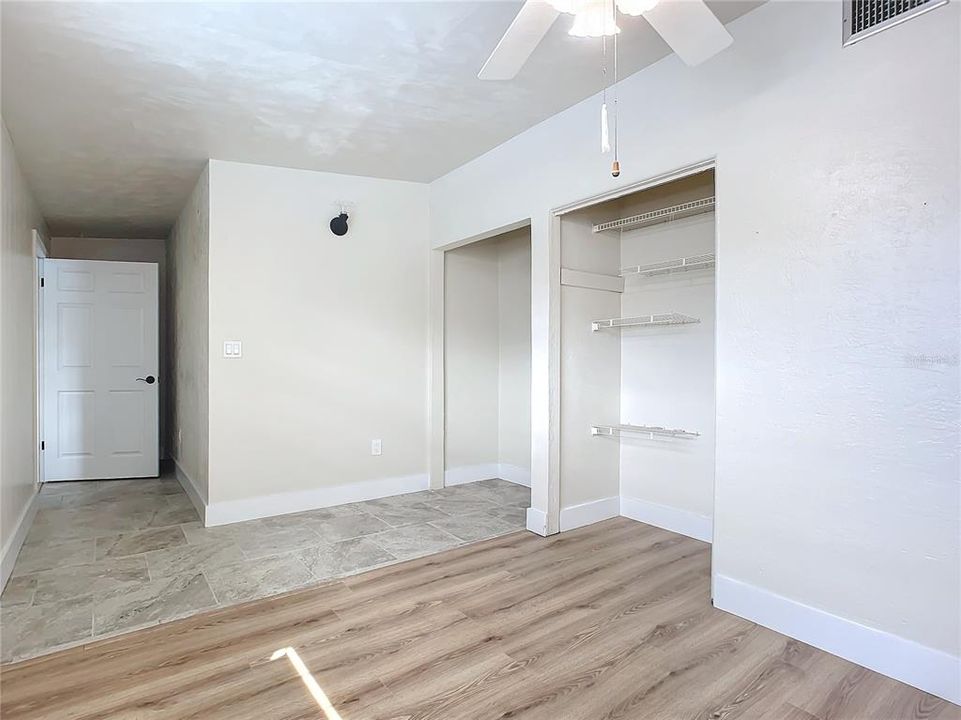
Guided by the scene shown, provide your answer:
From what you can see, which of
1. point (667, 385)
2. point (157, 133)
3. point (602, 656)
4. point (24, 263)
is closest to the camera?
point (602, 656)

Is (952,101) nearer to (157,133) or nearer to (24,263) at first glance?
(157,133)

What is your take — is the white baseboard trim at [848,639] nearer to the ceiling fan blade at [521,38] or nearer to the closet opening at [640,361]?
the closet opening at [640,361]

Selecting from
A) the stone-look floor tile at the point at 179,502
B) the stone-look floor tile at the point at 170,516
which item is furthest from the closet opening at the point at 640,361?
the stone-look floor tile at the point at 179,502

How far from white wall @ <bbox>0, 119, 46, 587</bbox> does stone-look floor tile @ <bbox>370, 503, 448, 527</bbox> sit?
6.67 ft

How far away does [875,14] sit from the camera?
1.90 metres

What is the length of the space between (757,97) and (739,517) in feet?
5.78

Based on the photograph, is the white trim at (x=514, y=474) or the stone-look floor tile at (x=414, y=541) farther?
the white trim at (x=514, y=474)

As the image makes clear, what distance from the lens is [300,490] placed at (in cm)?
403

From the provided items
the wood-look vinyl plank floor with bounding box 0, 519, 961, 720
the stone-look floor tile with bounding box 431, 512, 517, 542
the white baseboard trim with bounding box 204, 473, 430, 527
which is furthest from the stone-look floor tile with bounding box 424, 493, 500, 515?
the wood-look vinyl plank floor with bounding box 0, 519, 961, 720

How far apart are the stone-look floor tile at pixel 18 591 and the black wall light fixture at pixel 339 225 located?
109 inches

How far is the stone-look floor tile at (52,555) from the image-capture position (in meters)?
2.98

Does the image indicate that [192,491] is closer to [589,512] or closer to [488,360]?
[488,360]

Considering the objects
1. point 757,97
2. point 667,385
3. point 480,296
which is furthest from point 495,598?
point 480,296

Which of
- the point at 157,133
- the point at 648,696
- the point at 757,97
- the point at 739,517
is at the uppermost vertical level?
the point at 157,133
